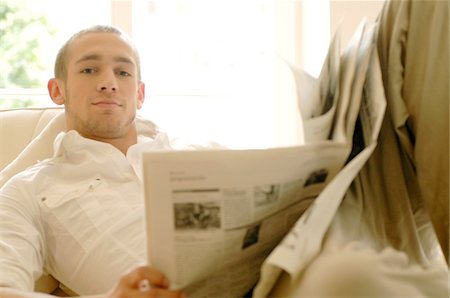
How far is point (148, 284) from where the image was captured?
20.8 inches

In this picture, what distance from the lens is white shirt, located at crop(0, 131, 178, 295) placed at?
0.85 metres

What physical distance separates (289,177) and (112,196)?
51 cm

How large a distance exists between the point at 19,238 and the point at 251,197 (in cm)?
53

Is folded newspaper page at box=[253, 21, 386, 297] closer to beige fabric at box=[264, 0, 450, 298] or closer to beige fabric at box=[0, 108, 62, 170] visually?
beige fabric at box=[264, 0, 450, 298]

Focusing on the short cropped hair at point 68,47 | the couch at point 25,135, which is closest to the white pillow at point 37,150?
the couch at point 25,135

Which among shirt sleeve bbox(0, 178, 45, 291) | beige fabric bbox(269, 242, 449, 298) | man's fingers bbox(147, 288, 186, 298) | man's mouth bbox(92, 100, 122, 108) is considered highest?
man's mouth bbox(92, 100, 122, 108)

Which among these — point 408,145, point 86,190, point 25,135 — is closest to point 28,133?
point 25,135

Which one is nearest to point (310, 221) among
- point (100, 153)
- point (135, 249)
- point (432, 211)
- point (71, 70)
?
point (432, 211)

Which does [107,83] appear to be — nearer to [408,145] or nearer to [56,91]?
[56,91]

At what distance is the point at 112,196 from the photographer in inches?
37.8

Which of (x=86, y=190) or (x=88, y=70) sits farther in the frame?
(x=88, y=70)

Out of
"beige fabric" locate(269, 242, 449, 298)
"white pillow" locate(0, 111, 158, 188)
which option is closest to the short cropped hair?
"white pillow" locate(0, 111, 158, 188)

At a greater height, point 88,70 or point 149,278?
point 88,70

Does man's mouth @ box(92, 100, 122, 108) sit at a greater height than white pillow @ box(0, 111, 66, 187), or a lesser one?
greater
